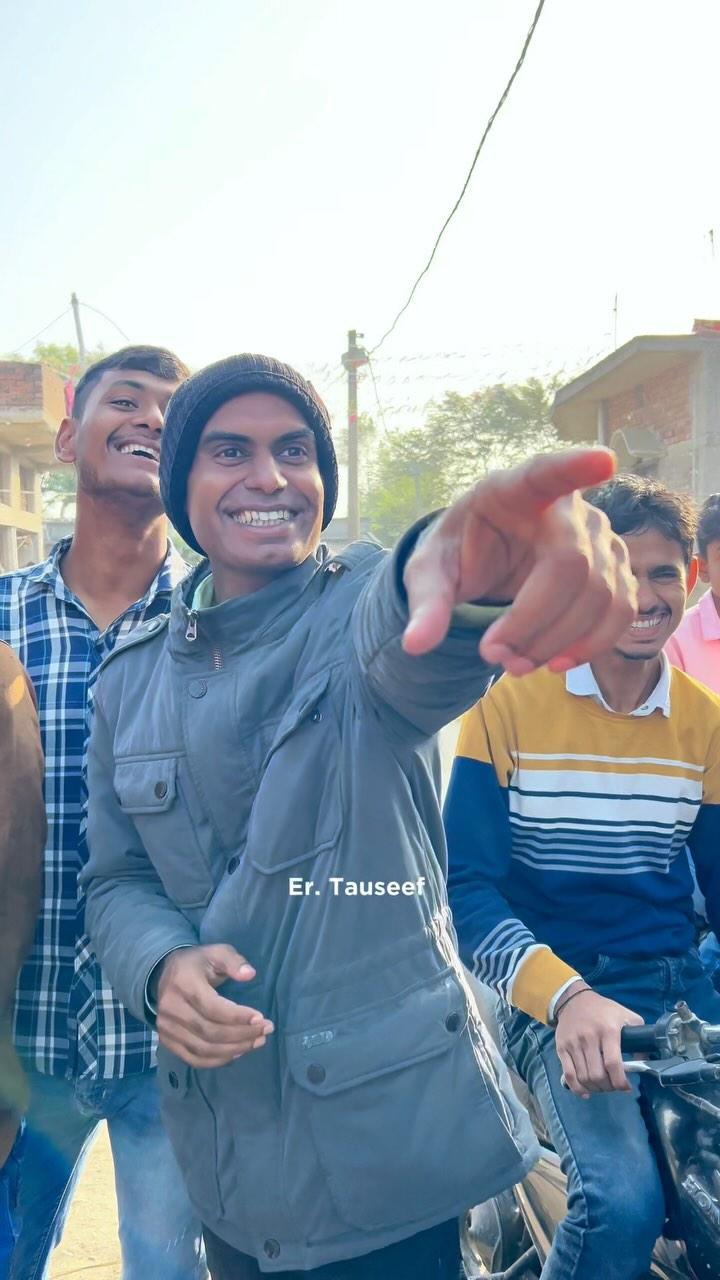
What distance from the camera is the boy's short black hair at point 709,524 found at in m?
3.19

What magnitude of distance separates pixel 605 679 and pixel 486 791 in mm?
330

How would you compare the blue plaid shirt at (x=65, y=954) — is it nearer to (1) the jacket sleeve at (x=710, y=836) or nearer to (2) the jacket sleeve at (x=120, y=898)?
(2) the jacket sleeve at (x=120, y=898)

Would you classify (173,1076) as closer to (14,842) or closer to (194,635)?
(14,842)

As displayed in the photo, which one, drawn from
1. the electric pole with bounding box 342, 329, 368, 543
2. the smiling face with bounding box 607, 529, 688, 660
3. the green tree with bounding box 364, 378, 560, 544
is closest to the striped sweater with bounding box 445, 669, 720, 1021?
the smiling face with bounding box 607, 529, 688, 660

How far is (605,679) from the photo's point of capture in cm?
207

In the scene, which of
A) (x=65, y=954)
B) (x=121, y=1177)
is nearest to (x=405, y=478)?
(x=65, y=954)

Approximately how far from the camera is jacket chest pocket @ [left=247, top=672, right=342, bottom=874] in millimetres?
1391

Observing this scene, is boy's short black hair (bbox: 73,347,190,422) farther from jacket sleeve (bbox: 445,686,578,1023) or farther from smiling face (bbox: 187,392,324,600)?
jacket sleeve (bbox: 445,686,578,1023)

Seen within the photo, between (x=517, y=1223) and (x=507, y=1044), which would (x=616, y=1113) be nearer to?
(x=507, y=1044)

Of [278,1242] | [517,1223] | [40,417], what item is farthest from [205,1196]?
[40,417]

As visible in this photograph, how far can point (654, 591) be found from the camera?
2.06 meters

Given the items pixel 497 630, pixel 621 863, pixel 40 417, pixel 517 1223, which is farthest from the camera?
pixel 40 417

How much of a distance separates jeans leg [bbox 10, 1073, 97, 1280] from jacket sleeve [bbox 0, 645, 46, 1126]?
0.29 metres

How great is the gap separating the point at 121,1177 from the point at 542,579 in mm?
1750
